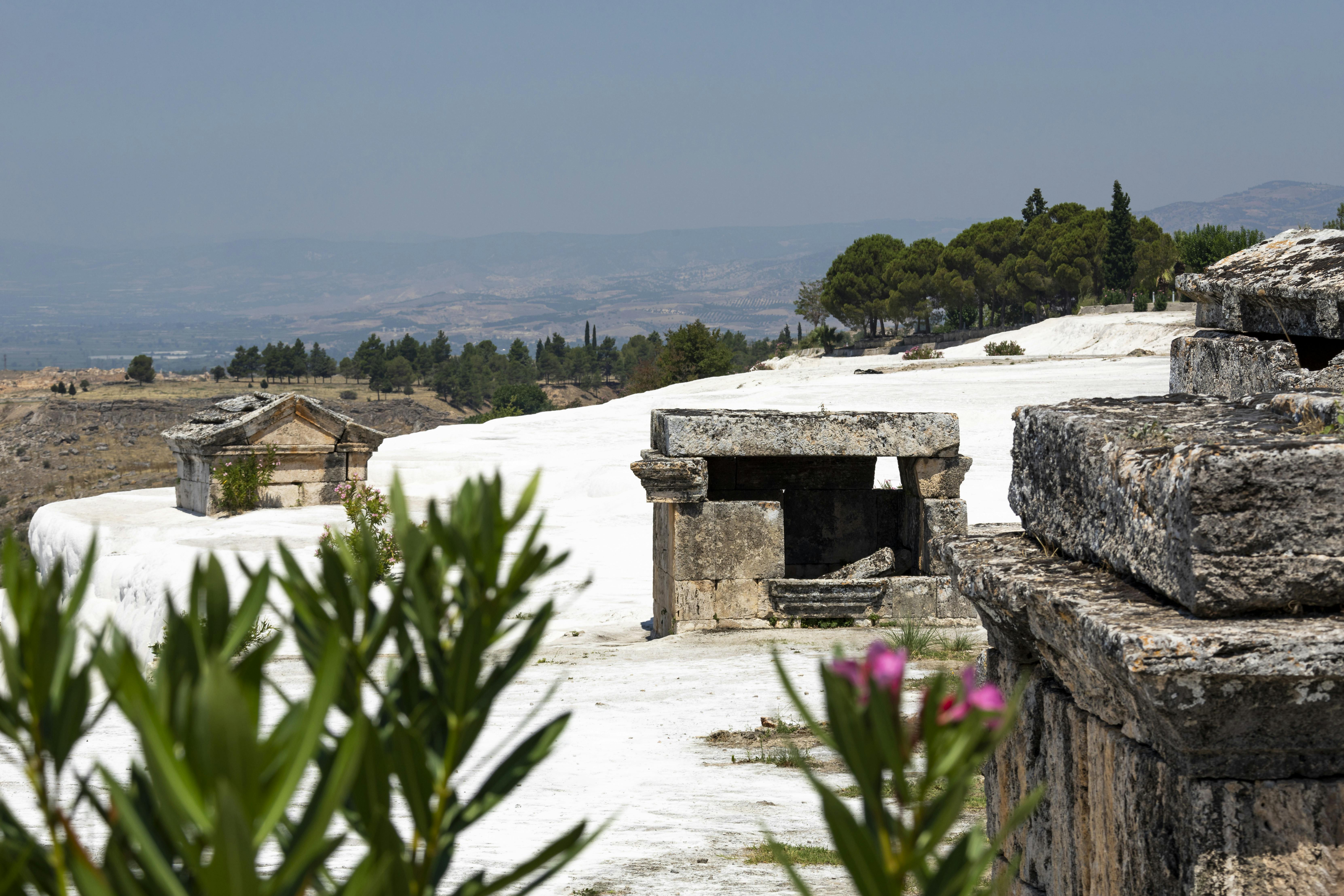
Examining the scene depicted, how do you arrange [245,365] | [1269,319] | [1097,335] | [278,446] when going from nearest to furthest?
1. [1269,319]
2. [278,446]
3. [1097,335]
4. [245,365]

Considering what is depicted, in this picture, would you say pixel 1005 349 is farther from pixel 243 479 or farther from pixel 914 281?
pixel 243 479

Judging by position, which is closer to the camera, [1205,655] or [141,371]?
[1205,655]

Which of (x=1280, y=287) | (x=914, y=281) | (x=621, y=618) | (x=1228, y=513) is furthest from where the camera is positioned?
(x=914, y=281)

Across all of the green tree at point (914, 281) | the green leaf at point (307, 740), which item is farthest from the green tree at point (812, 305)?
the green leaf at point (307, 740)

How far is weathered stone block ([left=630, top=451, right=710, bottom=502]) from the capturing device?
9.51m

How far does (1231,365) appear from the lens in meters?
4.18

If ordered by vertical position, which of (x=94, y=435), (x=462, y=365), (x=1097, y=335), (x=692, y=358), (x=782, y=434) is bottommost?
(x=94, y=435)

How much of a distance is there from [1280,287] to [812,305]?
83578 millimetres

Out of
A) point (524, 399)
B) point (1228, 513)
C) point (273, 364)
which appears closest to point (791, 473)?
point (1228, 513)

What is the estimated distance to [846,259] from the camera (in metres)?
73.1

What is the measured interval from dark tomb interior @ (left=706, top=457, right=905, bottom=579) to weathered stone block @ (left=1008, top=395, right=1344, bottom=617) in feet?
30.0

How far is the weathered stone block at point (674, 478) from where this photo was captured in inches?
374

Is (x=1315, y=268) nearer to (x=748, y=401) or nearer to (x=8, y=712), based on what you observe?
(x=8, y=712)

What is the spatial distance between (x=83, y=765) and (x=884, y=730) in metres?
4.87
